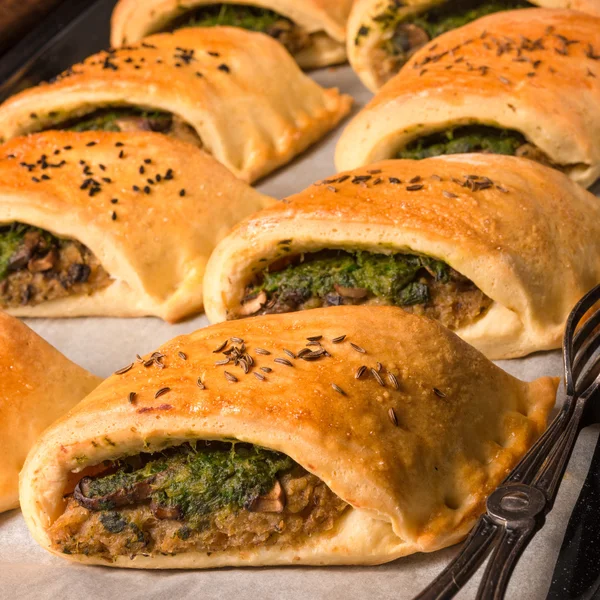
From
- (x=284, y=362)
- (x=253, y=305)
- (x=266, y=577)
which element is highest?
(x=284, y=362)

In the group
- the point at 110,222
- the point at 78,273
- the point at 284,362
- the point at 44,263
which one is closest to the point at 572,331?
the point at 284,362

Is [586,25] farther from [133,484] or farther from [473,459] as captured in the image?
[133,484]

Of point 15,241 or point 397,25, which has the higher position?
point 397,25

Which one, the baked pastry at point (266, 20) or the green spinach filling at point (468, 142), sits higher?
the baked pastry at point (266, 20)

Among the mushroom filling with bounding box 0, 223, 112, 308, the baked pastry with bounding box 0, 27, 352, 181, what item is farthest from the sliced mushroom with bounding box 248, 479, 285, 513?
the baked pastry with bounding box 0, 27, 352, 181

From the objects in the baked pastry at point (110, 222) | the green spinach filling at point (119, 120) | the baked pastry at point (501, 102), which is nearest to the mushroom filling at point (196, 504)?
the baked pastry at point (110, 222)

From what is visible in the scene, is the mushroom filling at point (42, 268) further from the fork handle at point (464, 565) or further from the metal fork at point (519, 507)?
the fork handle at point (464, 565)

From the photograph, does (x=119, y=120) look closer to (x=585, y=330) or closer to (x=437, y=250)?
(x=437, y=250)
